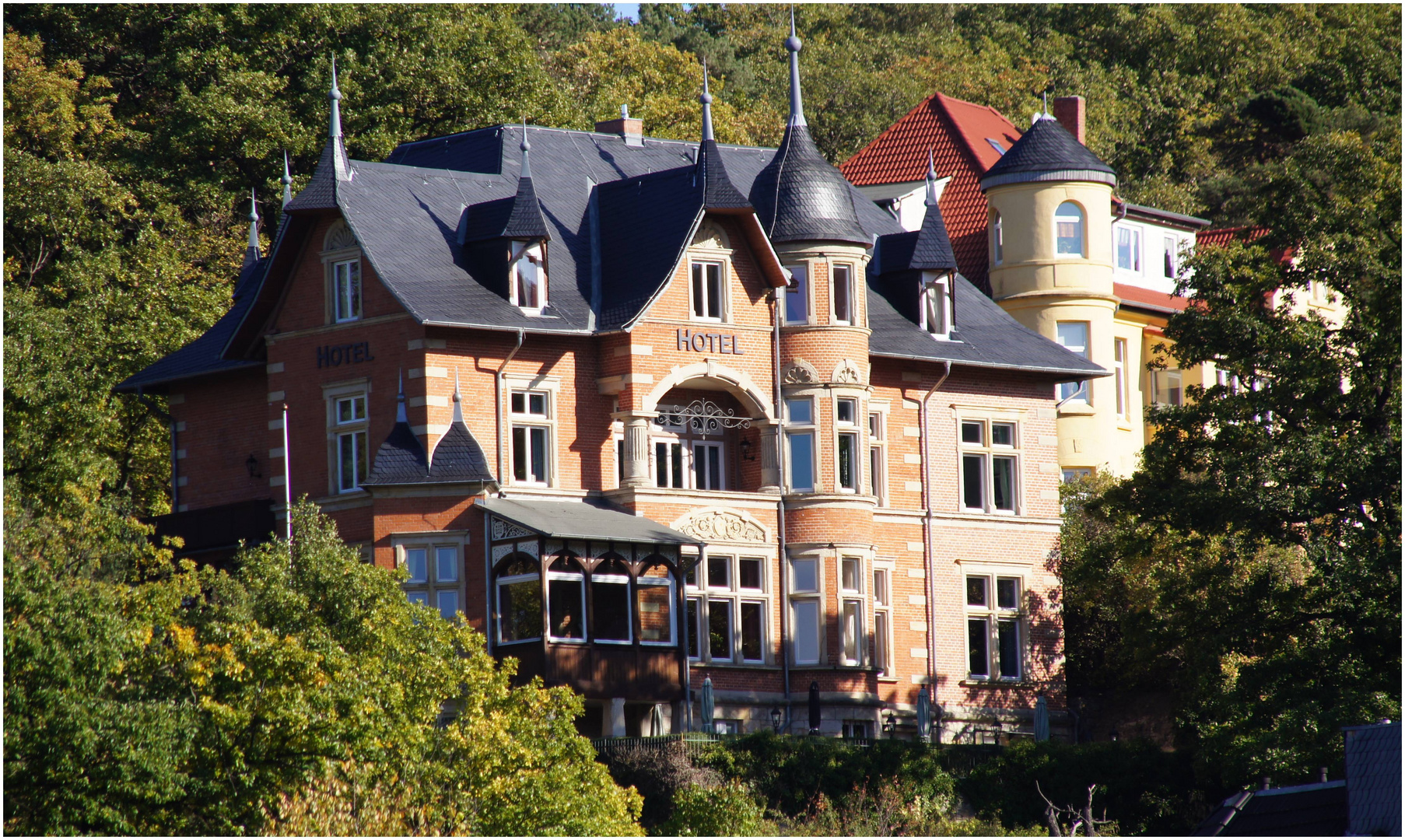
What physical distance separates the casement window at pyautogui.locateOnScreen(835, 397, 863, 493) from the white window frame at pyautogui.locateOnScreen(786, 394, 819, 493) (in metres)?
0.54

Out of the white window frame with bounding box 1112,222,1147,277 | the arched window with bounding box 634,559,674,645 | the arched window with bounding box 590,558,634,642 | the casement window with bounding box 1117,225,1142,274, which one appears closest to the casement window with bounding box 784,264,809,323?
the arched window with bounding box 634,559,674,645

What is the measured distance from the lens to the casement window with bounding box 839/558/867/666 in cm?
4719

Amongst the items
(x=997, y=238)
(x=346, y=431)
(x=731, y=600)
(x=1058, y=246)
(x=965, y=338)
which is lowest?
(x=731, y=600)

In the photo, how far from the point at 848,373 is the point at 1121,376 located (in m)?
16.5

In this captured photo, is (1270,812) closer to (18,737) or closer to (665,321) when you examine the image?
(665,321)

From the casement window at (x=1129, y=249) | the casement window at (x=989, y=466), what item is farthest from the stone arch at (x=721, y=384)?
the casement window at (x=1129, y=249)

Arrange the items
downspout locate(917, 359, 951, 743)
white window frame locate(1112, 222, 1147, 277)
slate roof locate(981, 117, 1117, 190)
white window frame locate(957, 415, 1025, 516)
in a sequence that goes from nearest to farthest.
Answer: downspout locate(917, 359, 951, 743)
white window frame locate(957, 415, 1025, 516)
slate roof locate(981, 117, 1117, 190)
white window frame locate(1112, 222, 1147, 277)

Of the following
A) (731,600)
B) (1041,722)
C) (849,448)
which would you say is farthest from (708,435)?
(1041,722)

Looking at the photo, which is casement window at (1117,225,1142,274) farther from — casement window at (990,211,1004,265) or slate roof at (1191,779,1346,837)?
slate roof at (1191,779,1346,837)

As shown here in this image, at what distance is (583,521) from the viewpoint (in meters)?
44.0

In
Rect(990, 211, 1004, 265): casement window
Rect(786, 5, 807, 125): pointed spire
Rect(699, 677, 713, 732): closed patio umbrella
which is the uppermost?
Rect(786, 5, 807, 125): pointed spire


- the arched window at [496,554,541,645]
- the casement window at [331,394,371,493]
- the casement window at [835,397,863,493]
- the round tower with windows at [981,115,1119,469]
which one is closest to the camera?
the arched window at [496,554,541,645]

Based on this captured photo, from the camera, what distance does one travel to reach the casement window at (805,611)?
155 feet

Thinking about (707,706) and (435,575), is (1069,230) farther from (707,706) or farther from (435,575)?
(435,575)
